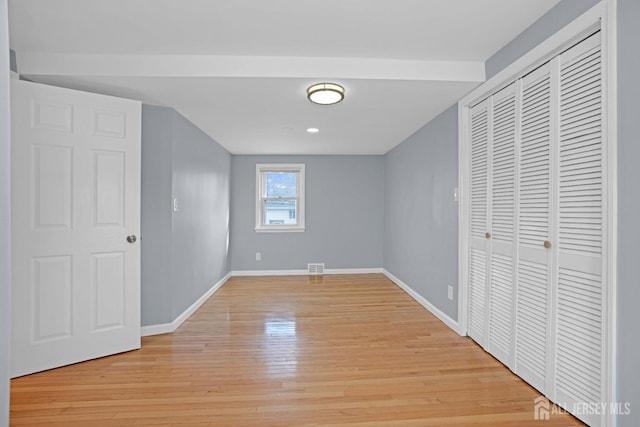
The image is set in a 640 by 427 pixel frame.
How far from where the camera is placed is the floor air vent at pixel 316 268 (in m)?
5.69

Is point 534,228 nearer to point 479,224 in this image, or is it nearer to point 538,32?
point 479,224

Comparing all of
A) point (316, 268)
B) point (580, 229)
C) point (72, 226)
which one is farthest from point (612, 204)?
point (316, 268)

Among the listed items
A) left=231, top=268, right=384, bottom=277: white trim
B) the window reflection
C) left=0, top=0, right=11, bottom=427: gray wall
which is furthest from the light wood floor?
left=231, top=268, right=384, bottom=277: white trim

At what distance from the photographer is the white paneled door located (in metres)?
2.18

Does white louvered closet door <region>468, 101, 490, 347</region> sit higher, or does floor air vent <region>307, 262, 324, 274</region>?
white louvered closet door <region>468, 101, 490, 347</region>

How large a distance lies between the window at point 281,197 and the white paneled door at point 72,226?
3.09 metres

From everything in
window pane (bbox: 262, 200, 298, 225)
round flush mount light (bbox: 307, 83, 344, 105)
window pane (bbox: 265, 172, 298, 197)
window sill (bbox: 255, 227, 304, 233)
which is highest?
round flush mount light (bbox: 307, 83, 344, 105)

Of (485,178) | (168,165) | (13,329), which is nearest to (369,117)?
(485,178)

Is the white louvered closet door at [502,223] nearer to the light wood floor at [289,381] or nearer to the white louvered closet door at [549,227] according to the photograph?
the white louvered closet door at [549,227]

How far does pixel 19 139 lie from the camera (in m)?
2.16

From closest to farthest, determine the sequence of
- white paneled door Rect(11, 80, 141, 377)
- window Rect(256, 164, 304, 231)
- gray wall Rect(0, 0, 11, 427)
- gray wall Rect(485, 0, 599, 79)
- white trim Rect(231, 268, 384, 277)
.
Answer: gray wall Rect(0, 0, 11, 427) → gray wall Rect(485, 0, 599, 79) → white paneled door Rect(11, 80, 141, 377) → white trim Rect(231, 268, 384, 277) → window Rect(256, 164, 304, 231)

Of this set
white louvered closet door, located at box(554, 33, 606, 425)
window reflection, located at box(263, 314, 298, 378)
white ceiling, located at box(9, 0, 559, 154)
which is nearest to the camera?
white louvered closet door, located at box(554, 33, 606, 425)

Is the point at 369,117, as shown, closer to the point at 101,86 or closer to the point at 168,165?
the point at 168,165

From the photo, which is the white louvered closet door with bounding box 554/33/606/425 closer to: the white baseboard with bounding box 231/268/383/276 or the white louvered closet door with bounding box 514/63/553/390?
the white louvered closet door with bounding box 514/63/553/390
